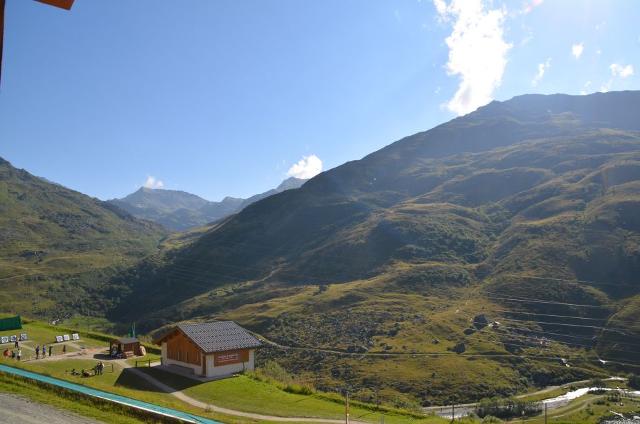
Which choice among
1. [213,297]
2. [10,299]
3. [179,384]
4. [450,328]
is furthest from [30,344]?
[10,299]

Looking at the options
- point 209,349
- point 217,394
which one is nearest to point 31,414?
point 217,394

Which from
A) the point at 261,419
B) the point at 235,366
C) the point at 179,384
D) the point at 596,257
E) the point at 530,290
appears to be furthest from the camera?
the point at 596,257

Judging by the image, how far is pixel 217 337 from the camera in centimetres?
4231

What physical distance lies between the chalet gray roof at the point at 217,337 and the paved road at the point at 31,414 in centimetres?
2175

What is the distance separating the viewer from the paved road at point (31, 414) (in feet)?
51.8

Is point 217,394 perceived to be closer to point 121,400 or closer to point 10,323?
point 121,400

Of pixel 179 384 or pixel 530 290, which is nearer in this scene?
pixel 179 384

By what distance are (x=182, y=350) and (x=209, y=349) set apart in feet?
14.1

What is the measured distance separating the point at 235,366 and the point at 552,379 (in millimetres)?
64343

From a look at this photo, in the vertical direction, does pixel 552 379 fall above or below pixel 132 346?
below

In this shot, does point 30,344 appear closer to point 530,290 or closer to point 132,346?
point 132,346

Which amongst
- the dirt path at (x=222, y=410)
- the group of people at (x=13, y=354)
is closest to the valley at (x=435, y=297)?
the dirt path at (x=222, y=410)

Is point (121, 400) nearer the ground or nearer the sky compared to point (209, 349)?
nearer the sky

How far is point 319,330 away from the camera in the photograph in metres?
107
